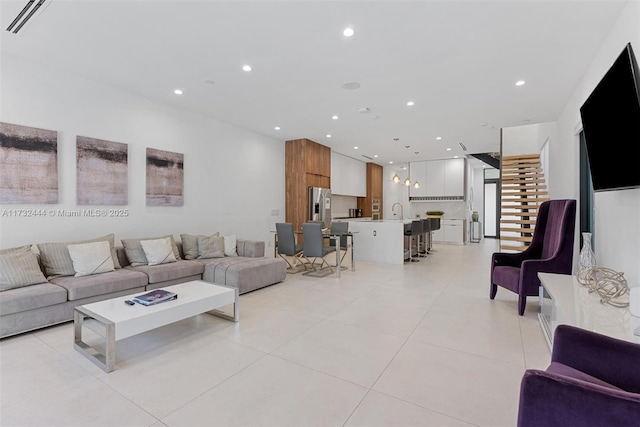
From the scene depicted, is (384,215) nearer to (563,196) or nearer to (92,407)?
(563,196)

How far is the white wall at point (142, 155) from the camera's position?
362cm

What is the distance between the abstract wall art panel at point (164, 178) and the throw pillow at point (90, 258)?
1212 mm

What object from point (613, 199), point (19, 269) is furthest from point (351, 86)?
point (19, 269)

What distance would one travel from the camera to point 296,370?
2.26 meters

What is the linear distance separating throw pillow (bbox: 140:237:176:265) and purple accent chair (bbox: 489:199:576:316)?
4.55m

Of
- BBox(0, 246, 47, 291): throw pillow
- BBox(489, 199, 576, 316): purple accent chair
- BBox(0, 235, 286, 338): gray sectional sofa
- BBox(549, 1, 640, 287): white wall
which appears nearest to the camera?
BBox(549, 1, 640, 287): white wall

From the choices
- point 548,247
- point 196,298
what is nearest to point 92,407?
point 196,298

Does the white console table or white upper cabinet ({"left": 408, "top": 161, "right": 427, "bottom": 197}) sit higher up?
white upper cabinet ({"left": 408, "top": 161, "right": 427, "bottom": 197})

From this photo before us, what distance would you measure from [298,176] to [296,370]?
18.6 feet

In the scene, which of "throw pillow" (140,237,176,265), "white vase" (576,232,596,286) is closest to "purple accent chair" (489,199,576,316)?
"white vase" (576,232,596,286)

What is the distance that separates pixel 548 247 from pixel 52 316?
5.63 m

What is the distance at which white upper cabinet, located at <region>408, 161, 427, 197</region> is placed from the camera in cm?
1101

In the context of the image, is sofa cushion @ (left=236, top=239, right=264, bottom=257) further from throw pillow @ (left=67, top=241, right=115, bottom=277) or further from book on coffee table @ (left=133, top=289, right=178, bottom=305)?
book on coffee table @ (left=133, top=289, right=178, bottom=305)

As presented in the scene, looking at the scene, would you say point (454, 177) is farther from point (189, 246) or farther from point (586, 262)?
point (189, 246)
